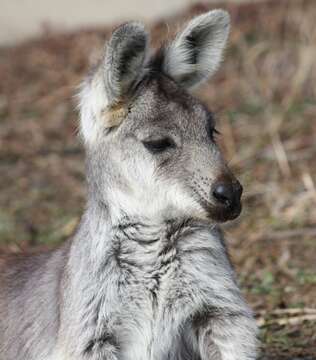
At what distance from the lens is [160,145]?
495 cm

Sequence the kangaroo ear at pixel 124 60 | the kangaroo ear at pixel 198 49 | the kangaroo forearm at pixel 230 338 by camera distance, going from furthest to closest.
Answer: the kangaroo ear at pixel 198 49
the kangaroo forearm at pixel 230 338
the kangaroo ear at pixel 124 60

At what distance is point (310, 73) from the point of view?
10.6m

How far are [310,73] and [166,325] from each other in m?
6.17

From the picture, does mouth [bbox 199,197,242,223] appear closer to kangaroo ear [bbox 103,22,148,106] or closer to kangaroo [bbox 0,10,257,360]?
kangaroo [bbox 0,10,257,360]

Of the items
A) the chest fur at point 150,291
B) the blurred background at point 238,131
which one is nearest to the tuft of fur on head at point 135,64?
the chest fur at point 150,291

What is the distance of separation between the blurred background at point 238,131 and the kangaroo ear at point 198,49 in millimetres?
1624

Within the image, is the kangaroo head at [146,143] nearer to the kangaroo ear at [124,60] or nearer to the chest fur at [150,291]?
the kangaroo ear at [124,60]

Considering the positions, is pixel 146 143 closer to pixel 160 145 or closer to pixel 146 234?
pixel 160 145

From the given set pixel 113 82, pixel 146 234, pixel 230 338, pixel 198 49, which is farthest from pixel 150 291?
pixel 198 49

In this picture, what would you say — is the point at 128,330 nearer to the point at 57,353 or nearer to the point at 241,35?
the point at 57,353

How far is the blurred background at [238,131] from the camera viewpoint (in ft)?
24.5

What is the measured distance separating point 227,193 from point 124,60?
2.89 ft

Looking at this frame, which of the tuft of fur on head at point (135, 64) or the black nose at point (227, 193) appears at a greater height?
the tuft of fur on head at point (135, 64)

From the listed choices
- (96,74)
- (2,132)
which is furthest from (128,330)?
(2,132)
